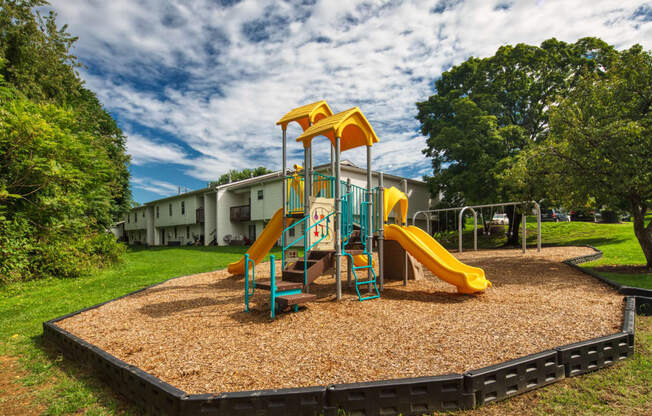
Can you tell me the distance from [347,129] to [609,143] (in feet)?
21.6

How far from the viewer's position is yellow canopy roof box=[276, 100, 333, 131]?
8.46 metres

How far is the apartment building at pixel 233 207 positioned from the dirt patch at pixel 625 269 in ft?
49.0

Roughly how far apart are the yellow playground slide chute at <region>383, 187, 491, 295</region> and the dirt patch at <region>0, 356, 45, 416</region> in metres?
6.55

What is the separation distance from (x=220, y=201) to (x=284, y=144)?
2605cm

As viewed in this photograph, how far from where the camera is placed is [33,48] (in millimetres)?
15172

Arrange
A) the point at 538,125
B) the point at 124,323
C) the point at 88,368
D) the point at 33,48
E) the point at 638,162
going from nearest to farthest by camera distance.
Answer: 1. the point at 88,368
2. the point at 124,323
3. the point at 638,162
4. the point at 33,48
5. the point at 538,125

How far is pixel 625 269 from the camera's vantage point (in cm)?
1008

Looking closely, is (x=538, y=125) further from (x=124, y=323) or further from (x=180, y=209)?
(x=180, y=209)

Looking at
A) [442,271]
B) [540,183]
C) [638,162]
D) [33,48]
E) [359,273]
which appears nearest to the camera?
[442,271]

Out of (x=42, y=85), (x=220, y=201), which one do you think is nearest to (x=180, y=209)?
(x=220, y=201)

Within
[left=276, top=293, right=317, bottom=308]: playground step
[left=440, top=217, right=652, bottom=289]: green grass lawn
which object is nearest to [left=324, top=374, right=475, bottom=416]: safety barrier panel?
[left=276, top=293, right=317, bottom=308]: playground step

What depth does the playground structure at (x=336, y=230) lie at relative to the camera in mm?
6919

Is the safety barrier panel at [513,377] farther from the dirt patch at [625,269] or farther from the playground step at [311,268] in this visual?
the dirt patch at [625,269]

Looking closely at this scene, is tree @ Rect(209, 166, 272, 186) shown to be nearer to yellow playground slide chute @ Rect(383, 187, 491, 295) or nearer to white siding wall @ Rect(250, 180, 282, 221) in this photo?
white siding wall @ Rect(250, 180, 282, 221)
